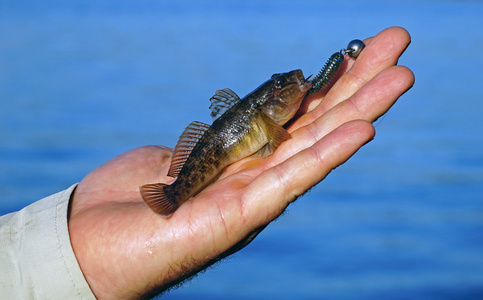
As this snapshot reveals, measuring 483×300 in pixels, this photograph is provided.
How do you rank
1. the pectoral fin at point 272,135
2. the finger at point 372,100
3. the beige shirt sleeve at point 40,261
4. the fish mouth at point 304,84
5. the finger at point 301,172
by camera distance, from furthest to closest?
the fish mouth at point 304,84
the pectoral fin at point 272,135
the beige shirt sleeve at point 40,261
the finger at point 372,100
the finger at point 301,172

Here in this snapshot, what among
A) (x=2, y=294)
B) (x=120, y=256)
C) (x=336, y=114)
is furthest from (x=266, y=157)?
(x=2, y=294)

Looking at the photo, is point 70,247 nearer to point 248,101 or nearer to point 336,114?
point 248,101

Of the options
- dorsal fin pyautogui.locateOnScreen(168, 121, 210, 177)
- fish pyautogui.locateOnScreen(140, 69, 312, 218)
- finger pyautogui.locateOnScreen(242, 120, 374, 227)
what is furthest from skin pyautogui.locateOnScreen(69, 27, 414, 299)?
dorsal fin pyautogui.locateOnScreen(168, 121, 210, 177)

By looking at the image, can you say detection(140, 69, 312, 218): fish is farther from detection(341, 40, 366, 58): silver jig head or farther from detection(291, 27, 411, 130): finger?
detection(341, 40, 366, 58): silver jig head

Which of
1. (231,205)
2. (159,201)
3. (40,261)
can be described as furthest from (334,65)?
(40,261)

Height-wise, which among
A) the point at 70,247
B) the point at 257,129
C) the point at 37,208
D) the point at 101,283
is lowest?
the point at 101,283

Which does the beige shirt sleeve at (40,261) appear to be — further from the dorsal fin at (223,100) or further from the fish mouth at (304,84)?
the fish mouth at (304,84)

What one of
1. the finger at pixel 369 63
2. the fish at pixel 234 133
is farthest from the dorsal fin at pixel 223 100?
the finger at pixel 369 63
